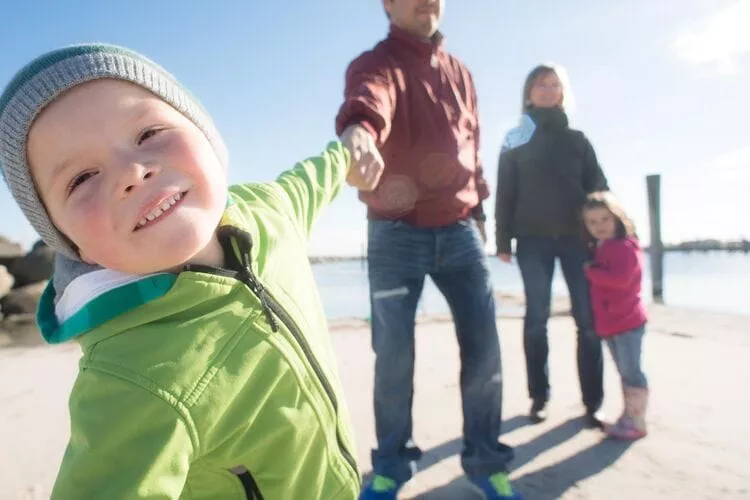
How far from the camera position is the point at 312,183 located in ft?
5.04

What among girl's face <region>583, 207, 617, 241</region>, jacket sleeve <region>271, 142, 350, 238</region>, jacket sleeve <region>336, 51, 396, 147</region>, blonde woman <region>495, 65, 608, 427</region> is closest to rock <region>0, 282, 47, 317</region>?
blonde woman <region>495, 65, 608, 427</region>

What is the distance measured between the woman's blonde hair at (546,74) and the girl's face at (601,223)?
615 mm

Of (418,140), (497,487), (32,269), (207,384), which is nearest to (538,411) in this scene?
(497,487)

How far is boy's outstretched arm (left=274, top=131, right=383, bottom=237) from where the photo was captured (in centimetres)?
152

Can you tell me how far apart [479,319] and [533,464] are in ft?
2.34

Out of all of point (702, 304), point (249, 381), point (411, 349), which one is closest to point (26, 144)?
point (249, 381)

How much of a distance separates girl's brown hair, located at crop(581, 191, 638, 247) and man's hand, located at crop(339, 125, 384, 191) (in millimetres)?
1670

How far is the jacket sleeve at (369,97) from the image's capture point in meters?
1.67

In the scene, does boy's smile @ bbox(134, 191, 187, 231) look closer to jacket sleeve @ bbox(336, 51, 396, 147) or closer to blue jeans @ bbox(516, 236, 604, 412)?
jacket sleeve @ bbox(336, 51, 396, 147)

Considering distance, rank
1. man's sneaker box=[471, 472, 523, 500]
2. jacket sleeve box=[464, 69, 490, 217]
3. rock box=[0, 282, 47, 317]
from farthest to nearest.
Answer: rock box=[0, 282, 47, 317]
jacket sleeve box=[464, 69, 490, 217]
man's sneaker box=[471, 472, 523, 500]

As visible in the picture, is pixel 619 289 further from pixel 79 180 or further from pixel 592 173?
pixel 79 180

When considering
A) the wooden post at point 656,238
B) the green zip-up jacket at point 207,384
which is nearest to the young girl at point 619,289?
the green zip-up jacket at point 207,384

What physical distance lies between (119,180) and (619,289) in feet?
8.21

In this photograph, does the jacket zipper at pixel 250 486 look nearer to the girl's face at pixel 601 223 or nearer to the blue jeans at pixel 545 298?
the blue jeans at pixel 545 298
